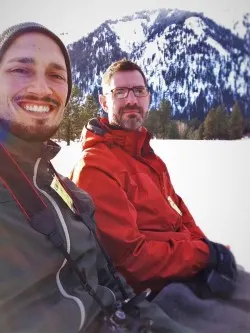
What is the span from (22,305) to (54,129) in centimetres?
43

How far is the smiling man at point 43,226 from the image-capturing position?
1.83 ft

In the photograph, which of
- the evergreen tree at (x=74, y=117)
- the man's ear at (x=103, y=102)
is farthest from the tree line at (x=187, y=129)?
the man's ear at (x=103, y=102)

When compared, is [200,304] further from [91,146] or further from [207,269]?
[91,146]

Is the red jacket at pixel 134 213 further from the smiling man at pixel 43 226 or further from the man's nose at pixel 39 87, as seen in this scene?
the man's nose at pixel 39 87

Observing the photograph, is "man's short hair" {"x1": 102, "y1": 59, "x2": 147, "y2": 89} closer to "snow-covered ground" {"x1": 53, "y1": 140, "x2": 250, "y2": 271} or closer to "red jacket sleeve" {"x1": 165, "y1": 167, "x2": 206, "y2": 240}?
"snow-covered ground" {"x1": 53, "y1": 140, "x2": 250, "y2": 271}

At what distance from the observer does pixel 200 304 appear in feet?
3.18

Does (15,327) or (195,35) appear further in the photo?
(195,35)

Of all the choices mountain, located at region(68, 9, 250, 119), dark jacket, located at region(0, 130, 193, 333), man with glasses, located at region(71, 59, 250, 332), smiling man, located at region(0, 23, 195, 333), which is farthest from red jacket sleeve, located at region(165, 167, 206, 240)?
mountain, located at region(68, 9, 250, 119)

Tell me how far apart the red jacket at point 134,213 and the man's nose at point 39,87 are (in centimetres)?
36

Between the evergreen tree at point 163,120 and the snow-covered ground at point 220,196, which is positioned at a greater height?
the evergreen tree at point 163,120

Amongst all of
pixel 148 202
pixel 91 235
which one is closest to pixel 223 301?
pixel 148 202

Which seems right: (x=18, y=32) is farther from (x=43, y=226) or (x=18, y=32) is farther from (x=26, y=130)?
(x=43, y=226)

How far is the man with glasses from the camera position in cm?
100

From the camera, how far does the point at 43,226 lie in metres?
0.60
